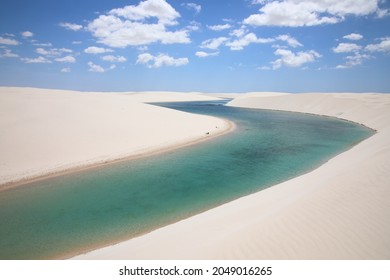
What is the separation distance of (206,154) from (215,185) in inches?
255

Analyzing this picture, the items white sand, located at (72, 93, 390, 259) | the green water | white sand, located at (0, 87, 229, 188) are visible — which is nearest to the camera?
white sand, located at (72, 93, 390, 259)

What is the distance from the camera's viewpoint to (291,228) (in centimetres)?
659

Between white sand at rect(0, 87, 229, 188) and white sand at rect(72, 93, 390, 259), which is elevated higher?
white sand at rect(0, 87, 229, 188)

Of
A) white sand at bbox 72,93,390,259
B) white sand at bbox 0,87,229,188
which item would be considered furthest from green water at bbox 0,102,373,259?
white sand at bbox 0,87,229,188

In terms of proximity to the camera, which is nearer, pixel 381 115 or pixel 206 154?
pixel 206 154

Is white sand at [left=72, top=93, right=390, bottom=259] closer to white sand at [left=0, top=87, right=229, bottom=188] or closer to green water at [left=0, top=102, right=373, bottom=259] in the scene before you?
green water at [left=0, top=102, right=373, bottom=259]

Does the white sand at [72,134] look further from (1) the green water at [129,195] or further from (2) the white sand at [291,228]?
Result: (2) the white sand at [291,228]

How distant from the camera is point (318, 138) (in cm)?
2564

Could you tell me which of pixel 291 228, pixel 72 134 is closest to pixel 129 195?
pixel 291 228

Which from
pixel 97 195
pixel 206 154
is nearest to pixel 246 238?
pixel 97 195

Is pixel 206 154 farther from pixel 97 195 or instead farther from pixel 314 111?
pixel 314 111

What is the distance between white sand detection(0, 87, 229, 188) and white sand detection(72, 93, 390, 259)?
33.7 ft

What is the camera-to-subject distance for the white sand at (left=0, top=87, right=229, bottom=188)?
15.5 metres

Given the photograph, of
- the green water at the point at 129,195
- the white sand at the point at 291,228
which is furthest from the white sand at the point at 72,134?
the white sand at the point at 291,228
